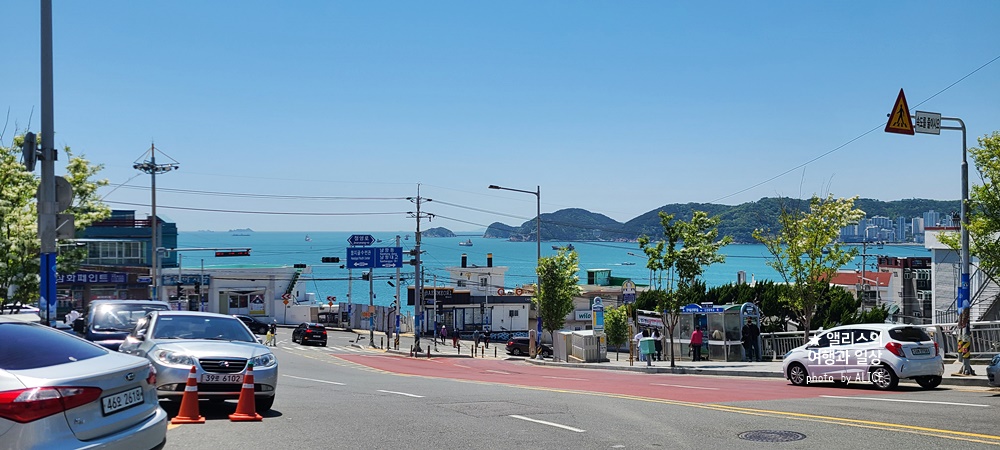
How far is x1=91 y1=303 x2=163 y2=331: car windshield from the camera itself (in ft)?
62.2

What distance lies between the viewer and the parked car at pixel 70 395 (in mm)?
6082

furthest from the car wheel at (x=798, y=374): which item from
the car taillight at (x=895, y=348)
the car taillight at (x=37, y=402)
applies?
the car taillight at (x=37, y=402)

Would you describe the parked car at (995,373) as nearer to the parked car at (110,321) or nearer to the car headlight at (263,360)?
the car headlight at (263,360)

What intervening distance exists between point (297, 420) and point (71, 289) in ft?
238

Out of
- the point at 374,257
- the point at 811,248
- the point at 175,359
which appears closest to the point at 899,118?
the point at 811,248

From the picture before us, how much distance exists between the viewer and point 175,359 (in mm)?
11508

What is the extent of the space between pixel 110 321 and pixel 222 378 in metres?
9.02

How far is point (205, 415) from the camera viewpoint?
12.0 metres

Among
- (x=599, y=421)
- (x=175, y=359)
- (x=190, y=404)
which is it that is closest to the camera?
(x=190, y=404)

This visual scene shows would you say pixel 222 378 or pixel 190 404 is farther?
pixel 222 378

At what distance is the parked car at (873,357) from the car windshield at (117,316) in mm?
15072

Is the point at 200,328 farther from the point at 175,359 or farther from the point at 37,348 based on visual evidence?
the point at 37,348

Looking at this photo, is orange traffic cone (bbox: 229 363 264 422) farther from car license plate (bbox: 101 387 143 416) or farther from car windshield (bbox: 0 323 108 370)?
car license plate (bbox: 101 387 143 416)

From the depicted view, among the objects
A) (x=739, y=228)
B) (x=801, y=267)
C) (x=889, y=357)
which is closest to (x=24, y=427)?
(x=889, y=357)
